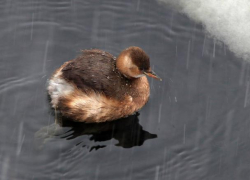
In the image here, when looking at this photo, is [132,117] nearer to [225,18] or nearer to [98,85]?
[98,85]

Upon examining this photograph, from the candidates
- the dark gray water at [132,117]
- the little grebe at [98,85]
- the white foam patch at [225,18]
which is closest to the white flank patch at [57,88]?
the little grebe at [98,85]

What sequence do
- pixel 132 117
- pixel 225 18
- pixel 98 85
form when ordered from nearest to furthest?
pixel 98 85 < pixel 132 117 < pixel 225 18

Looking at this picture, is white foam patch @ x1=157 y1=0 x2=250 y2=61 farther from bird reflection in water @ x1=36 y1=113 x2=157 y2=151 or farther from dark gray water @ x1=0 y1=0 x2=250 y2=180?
bird reflection in water @ x1=36 y1=113 x2=157 y2=151

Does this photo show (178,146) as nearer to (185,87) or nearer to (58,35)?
(185,87)

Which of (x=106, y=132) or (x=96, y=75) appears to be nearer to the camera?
(x=96, y=75)

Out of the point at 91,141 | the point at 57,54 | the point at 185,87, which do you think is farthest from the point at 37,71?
the point at 185,87

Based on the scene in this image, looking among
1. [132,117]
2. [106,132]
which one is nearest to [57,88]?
[106,132]
